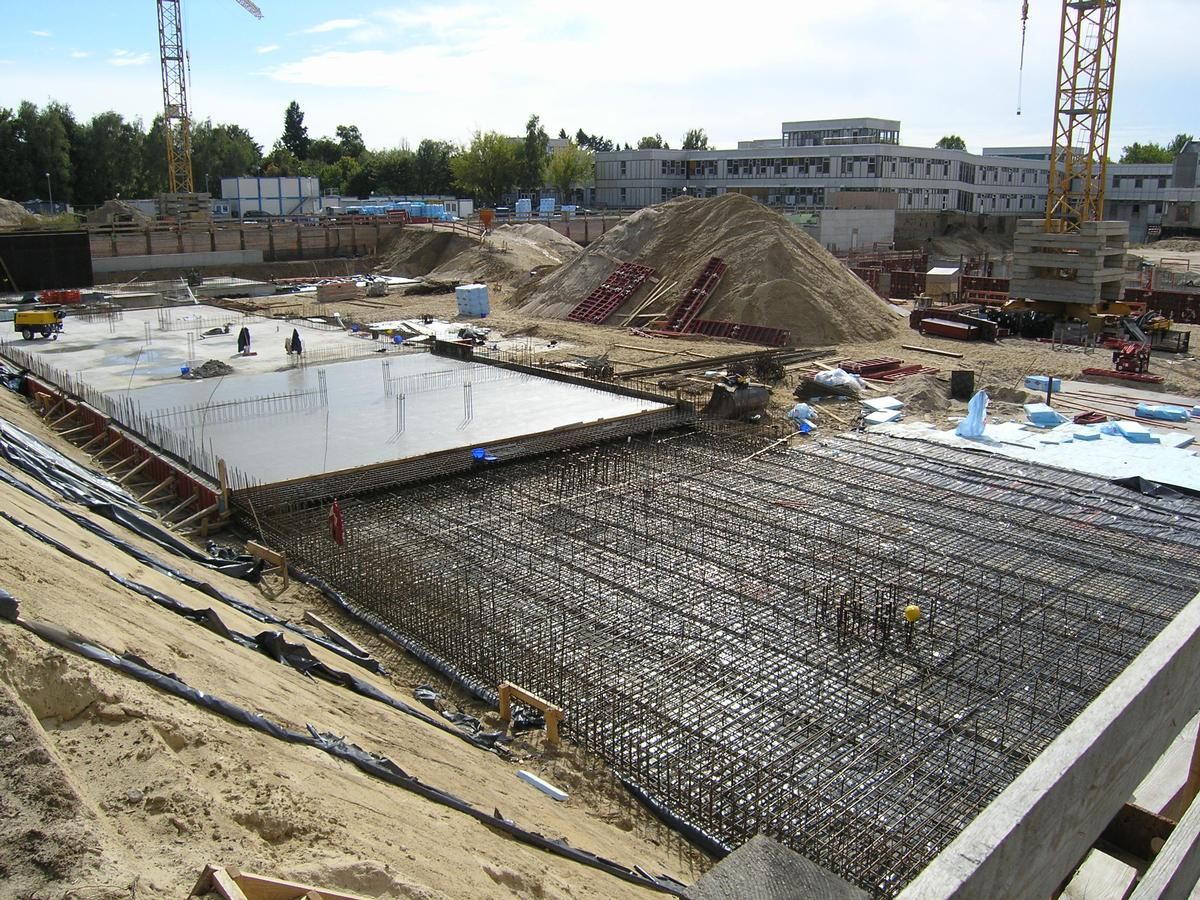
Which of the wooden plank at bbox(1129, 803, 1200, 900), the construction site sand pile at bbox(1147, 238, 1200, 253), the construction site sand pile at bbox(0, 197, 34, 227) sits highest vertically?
the construction site sand pile at bbox(0, 197, 34, 227)

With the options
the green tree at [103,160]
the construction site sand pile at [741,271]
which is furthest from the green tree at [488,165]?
the construction site sand pile at [741,271]

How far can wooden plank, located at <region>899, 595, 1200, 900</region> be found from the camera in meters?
1.76

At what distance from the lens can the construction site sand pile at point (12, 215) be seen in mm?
50812

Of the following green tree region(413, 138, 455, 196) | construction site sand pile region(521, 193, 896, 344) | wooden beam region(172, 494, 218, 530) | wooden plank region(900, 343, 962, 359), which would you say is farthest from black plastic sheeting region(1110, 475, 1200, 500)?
green tree region(413, 138, 455, 196)

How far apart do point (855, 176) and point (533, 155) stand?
A: 28.9 metres

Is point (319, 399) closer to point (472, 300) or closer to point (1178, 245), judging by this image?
point (472, 300)

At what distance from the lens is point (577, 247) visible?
53.1 metres

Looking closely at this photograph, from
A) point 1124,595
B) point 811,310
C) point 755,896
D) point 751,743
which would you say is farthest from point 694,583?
point 811,310

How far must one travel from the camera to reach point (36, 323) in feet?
85.8

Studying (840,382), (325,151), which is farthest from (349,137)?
(840,382)

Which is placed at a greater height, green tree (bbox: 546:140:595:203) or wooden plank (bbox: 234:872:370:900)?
green tree (bbox: 546:140:595:203)

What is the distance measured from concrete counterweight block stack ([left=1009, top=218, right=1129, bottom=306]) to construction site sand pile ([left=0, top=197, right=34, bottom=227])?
48338 millimetres

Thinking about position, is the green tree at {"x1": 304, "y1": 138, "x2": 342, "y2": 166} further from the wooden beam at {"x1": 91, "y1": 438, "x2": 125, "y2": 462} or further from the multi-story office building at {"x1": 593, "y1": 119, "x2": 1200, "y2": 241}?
the wooden beam at {"x1": 91, "y1": 438, "x2": 125, "y2": 462}

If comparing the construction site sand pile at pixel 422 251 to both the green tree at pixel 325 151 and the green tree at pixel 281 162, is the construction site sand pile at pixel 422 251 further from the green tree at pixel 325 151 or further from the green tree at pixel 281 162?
the green tree at pixel 325 151
